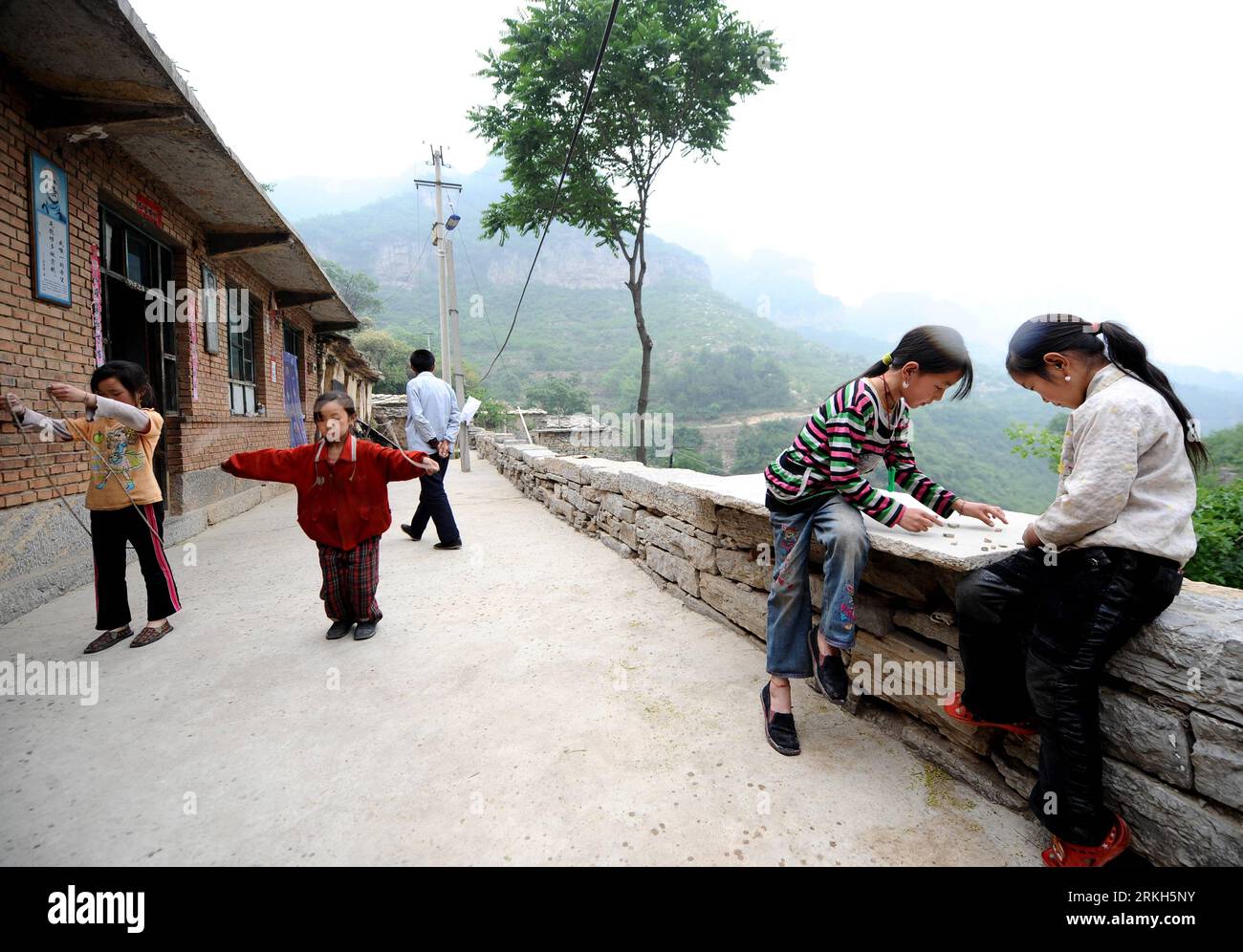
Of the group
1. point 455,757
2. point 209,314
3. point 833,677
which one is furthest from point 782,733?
point 209,314

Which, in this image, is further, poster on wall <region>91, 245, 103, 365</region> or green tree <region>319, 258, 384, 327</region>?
green tree <region>319, 258, 384, 327</region>

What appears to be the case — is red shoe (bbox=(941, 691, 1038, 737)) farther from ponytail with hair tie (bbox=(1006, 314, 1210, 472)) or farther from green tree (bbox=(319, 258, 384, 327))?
green tree (bbox=(319, 258, 384, 327))

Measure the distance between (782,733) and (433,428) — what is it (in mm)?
4345

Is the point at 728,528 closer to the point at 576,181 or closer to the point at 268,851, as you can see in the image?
the point at 268,851

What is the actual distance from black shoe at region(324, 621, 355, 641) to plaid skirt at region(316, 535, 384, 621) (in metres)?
0.04

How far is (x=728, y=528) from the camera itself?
3.13 m

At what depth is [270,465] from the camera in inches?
118

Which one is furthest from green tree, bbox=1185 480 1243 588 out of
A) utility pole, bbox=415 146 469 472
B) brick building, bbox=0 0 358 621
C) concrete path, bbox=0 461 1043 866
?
utility pole, bbox=415 146 469 472

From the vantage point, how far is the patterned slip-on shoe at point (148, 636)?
305 cm

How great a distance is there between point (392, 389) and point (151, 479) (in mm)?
27355

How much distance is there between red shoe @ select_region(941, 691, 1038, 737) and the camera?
5.58ft
